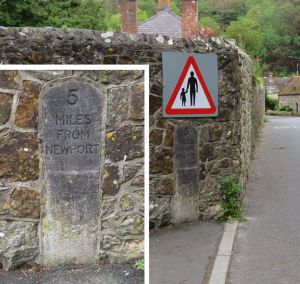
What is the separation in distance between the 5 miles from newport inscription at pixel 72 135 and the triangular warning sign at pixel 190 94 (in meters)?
3.73

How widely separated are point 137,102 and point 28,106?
0.50 m

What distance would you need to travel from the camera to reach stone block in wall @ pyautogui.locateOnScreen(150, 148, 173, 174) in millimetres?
5980

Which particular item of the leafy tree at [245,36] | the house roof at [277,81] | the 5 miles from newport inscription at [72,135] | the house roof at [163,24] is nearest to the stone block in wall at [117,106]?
the 5 miles from newport inscription at [72,135]

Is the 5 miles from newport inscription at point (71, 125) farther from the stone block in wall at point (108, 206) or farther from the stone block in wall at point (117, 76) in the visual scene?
the stone block in wall at point (108, 206)

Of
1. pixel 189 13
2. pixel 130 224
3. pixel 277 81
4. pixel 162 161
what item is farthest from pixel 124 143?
pixel 277 81

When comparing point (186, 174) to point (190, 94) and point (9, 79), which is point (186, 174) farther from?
point (9, 79)

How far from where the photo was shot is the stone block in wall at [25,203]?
8.30 feet

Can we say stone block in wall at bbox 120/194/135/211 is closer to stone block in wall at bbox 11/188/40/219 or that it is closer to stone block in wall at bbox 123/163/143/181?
stone block in wall at bbox 123/163/143/181

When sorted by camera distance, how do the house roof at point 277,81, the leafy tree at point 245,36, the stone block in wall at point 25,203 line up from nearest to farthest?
the stone block in wall at point 25,203
the leafy tree at point 245,36
the house roof at point 277,81

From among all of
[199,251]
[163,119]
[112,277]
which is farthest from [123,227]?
[163,119]

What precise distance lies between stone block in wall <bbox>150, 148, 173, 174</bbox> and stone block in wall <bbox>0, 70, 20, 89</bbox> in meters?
3.64

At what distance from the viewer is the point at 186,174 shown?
6.30m

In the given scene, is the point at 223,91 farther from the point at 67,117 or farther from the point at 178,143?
the point at 67,117

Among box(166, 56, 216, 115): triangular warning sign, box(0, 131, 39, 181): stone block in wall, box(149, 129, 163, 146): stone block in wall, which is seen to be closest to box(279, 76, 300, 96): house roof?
box(166, 56, 216, 115): triangular warning sign
